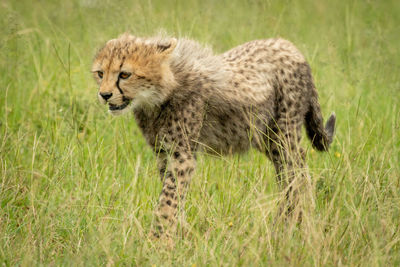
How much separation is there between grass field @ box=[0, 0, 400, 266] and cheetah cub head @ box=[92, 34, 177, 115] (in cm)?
43

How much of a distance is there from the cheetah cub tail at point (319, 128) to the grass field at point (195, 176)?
0.44 ft

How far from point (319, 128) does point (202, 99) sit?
0.98 m

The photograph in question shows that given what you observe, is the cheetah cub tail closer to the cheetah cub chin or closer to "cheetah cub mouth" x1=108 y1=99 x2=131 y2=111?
the cheetah cub chin

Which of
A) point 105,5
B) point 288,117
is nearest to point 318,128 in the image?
point 288,117

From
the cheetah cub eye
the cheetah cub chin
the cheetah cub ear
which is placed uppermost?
the cheetah cub ear

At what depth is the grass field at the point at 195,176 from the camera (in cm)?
282

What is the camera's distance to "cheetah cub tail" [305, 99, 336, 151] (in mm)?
4121

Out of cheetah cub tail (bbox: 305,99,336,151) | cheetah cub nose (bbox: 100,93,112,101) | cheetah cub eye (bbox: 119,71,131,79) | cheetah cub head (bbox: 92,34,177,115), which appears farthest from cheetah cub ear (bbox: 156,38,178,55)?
cheetah cub tail (bbox: 305,99,336,151)

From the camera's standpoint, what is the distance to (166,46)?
138 inches

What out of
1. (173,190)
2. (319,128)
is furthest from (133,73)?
(319,128)

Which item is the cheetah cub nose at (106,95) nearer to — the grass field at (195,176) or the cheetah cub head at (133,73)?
the cheetah cub head at (133,73)

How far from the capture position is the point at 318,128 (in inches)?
163

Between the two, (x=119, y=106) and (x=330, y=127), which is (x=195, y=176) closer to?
(x=119, y=106)

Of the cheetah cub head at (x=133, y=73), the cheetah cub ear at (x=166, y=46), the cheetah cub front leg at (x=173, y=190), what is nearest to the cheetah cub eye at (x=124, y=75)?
the cheetah cub head at (x=133, y=73)
